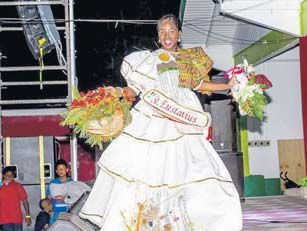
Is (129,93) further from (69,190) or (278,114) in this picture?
(278,114)

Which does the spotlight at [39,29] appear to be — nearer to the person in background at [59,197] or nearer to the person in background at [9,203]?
the person in background at [9,203]

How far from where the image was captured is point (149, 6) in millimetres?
9180

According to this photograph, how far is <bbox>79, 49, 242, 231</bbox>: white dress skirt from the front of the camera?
335cm

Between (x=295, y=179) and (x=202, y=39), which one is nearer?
(x=202, y=39)

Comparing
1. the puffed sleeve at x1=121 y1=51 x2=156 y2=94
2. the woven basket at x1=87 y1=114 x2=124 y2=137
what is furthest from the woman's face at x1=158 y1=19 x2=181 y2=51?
the woven basket at x1=87 y1=114 x2=124 y2=137

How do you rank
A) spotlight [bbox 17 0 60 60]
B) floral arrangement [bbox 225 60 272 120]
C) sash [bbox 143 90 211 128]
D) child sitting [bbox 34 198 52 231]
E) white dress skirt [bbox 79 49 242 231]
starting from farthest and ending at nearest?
1. spotlight [bbox 17 0 60 60]
2. child sitting [bbox 34 198 52 231]
3. floral arrangement [bbox 225 60 272 120]
4. sash [bbox 143 90 211 128]
5. white dress skirt [bbox 79 49 242 231]

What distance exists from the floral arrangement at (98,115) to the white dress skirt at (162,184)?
2.6 inches

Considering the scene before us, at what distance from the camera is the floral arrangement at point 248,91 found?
355cm

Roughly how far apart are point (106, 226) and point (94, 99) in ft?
2.01

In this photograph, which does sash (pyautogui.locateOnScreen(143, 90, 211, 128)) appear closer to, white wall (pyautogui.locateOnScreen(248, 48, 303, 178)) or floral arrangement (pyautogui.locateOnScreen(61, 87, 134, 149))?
floral arrangement (pyautogui.locateOnScreen(61, 87, 134, 149))

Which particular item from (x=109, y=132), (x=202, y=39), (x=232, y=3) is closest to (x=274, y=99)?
(x=202, y=39)

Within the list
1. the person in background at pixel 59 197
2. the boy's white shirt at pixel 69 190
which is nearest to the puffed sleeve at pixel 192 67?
the person in background at pixel 59 197

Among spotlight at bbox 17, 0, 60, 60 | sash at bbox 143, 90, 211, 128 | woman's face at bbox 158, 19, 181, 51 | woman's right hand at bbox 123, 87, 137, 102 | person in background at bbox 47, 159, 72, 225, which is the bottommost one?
person in background at bbox 47, 159, 72, 225

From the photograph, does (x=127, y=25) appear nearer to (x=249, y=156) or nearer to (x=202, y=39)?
(x=202, y=39)
